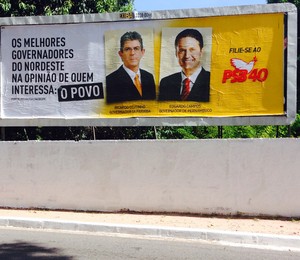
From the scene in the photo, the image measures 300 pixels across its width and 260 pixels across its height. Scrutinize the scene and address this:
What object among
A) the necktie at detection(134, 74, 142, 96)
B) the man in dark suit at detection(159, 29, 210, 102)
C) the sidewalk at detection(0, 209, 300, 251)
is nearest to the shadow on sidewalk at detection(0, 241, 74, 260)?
the sidewalk at detection(0, 209, 300, 251)

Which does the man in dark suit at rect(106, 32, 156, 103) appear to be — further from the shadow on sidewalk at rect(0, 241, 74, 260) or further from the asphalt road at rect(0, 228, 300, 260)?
the shadow on sidewalk at rect(0, 241, 74, 260)

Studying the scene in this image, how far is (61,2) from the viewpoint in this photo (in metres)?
13.2

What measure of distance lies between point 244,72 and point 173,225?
3443 mm

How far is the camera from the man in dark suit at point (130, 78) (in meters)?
9.80

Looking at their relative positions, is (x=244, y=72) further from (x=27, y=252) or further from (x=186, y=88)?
(x=27, y=252)

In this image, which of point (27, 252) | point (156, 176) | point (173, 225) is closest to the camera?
point (27, 252)

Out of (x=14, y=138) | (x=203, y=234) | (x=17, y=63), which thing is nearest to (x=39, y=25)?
(x=17, y=63)

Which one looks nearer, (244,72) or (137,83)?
(244,72)

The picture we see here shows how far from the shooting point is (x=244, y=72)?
9.43 m

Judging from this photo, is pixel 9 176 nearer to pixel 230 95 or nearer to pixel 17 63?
pixel 17 63

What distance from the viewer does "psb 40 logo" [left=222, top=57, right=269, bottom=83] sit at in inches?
369

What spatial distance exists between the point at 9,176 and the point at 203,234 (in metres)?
4.24

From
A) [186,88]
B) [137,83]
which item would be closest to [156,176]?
[186,88]

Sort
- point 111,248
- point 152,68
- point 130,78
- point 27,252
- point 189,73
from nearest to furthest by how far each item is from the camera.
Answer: point 27,252, point 111,248, point 189,73, point 152,68, point 130,78
